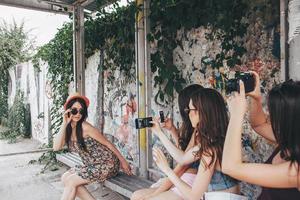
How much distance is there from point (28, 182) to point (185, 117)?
12.1ft

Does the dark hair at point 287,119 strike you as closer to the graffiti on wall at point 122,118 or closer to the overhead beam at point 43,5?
the graffiti on wall at point 122,118

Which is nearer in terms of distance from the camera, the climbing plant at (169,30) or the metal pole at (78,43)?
the climbing plant at (169,30)

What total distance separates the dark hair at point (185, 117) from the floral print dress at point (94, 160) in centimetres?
103

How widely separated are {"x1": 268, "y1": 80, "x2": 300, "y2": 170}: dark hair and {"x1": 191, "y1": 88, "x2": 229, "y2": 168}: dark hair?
58 centimetres

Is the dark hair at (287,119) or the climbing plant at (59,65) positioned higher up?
the climbing plant at (59,65)

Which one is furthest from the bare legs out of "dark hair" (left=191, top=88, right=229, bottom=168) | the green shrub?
the green shrub

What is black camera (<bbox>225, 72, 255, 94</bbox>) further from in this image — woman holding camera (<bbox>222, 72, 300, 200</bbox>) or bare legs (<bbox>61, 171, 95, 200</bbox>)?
bare legs (<bbox>61, 171, 95, 200</bbox>)

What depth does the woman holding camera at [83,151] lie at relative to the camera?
141 inches

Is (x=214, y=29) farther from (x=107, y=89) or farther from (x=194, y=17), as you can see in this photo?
(x=107, y=89)

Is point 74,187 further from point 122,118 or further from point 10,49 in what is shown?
point 10,49

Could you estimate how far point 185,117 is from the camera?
2885mm

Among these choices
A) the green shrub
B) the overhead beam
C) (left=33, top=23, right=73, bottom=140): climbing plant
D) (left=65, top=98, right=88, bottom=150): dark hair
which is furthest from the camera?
the green shrub

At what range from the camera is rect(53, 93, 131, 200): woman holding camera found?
3.57 m

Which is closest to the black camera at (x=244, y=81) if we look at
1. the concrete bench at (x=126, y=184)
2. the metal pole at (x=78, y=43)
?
the concrete bench at (x=126, y=184)
